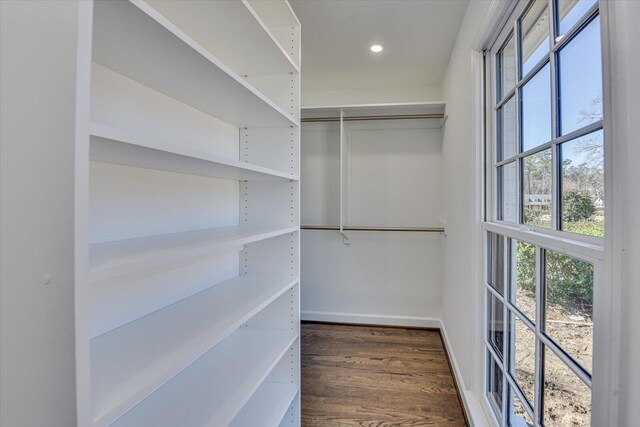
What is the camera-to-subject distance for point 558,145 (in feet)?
3.29

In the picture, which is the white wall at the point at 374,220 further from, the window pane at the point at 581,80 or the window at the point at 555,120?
the window pane at the point at 581,80

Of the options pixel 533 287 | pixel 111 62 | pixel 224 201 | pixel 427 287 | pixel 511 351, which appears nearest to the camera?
pixel 111 62

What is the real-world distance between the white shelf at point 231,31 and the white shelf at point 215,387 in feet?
4.01

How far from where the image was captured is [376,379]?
7.45 feet

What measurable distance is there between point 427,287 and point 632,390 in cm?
270

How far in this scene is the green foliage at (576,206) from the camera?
85 centimetres

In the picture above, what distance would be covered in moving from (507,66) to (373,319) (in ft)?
8.13

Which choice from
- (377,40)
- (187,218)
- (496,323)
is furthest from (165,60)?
(377,40)

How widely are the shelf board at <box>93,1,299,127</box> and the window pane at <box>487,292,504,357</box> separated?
4.39ft

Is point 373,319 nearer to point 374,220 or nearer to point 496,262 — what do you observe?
point 374,220

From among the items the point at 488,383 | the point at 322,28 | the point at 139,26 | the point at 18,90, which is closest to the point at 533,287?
the point at 488,383

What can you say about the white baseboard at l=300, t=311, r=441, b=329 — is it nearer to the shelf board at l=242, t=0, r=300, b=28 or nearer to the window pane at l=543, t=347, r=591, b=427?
the window pane at l=543, t=347, r=591, b=427

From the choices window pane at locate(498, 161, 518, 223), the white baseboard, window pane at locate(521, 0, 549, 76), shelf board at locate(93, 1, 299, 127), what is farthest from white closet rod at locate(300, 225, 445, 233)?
shelf board at locate(93, 1, 299, 127)

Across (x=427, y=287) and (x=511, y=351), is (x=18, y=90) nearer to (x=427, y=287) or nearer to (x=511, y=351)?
(x=511, y=351)
